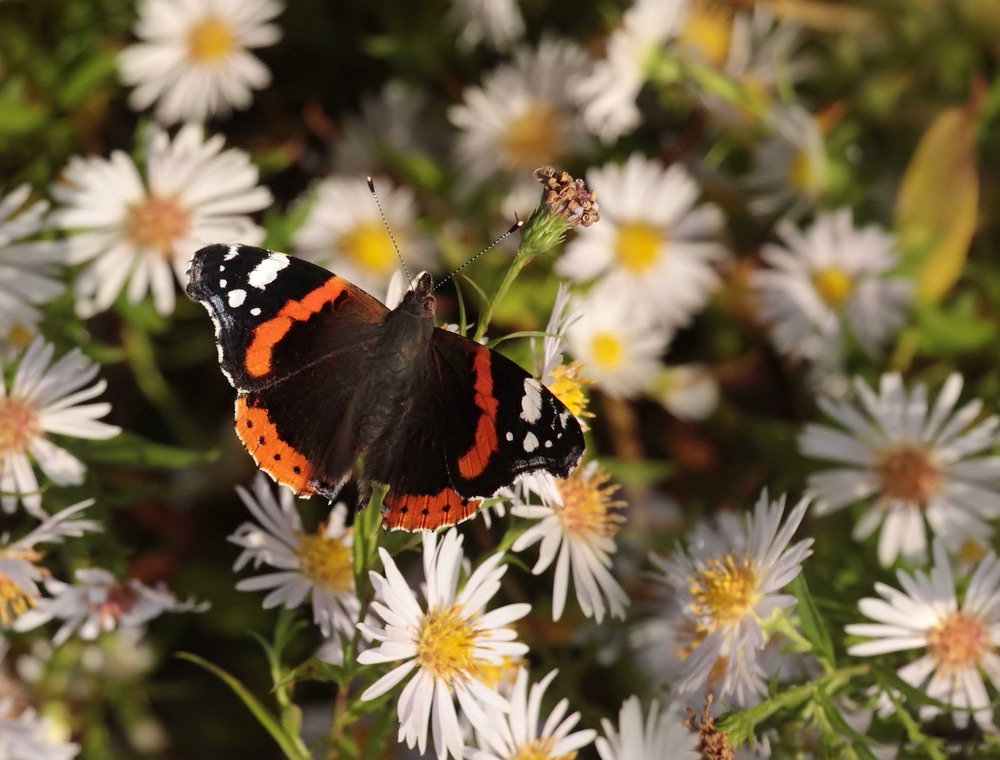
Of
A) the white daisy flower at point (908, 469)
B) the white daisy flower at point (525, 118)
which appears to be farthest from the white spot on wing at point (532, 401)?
the white daisy flower at point (525, 118)

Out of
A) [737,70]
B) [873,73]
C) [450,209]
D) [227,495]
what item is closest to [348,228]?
[450,209]

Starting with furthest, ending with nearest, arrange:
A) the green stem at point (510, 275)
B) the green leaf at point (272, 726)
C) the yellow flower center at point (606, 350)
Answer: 1. the yellow flower center at point (606, 350)
2. the green leaf at point (272, 726)
3. the green stem at point (510, 275)

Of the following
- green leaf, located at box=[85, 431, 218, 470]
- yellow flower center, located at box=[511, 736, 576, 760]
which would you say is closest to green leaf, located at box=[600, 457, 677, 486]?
yellow flower center, located at box=[511, 736, 576, 760]

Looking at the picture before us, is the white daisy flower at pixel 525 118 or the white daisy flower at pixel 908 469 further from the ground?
the white daisy flower at pixel 525 118

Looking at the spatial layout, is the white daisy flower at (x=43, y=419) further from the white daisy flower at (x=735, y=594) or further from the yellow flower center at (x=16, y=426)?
the white daisy flower at (x=735, y=594)

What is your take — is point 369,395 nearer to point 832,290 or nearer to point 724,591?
point 724,591

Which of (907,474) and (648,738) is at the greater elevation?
(907,474)

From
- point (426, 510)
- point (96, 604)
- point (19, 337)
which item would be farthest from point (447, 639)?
point (19, 337)
